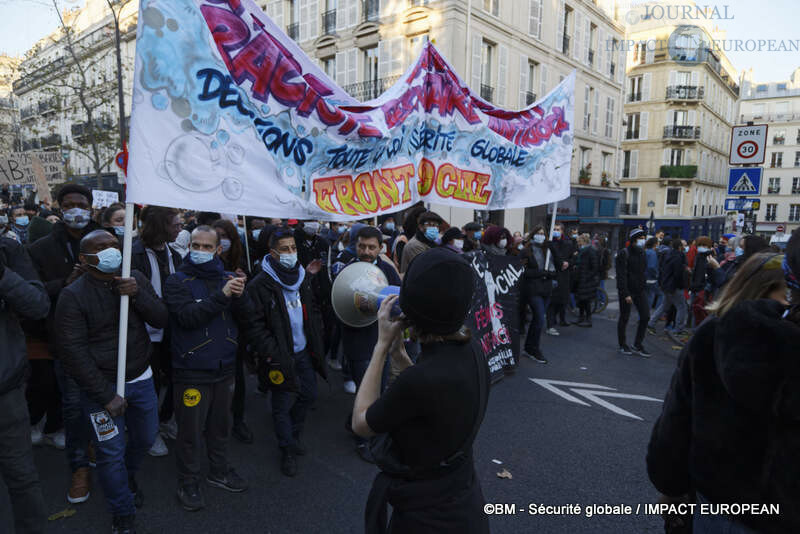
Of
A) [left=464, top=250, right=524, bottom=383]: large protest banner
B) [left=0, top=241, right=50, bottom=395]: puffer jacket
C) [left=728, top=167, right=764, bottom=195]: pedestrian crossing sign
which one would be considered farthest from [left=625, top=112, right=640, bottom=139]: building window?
[left=0, top=241, right=50, bottom=395]: puffer jacket

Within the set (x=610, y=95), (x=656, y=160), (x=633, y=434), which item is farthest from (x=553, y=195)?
(x=656, y=160)

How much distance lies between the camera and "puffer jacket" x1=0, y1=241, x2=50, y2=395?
2252 millimetres

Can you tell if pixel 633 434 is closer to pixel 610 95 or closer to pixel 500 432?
pixel 500 432

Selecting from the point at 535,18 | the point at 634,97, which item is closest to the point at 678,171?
the point at 634,97

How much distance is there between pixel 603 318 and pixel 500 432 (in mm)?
6722

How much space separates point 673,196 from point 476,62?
24.4 metres

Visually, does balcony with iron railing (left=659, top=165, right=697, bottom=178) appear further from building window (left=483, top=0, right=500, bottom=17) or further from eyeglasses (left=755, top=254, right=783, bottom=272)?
eyeglasses (left=755, top=254, right=783, bottom=272)

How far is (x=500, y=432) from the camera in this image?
4301mm

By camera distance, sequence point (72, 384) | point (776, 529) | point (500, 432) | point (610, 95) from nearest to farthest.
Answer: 1. point (776, 529)
2. point (72, 384)
3. point (500, 432)
4. point (610, 95)

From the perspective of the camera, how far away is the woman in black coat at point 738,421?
132cm

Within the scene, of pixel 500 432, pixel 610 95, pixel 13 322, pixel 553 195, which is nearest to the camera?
pixel 13 322

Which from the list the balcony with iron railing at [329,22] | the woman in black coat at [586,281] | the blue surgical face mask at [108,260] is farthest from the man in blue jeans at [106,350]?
the balcony with iron railing at [329,22]

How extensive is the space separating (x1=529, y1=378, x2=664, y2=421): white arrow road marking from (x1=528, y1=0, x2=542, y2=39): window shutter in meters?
18.7

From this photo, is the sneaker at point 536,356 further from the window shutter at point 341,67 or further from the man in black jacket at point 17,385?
the window shutter at point 341,67
